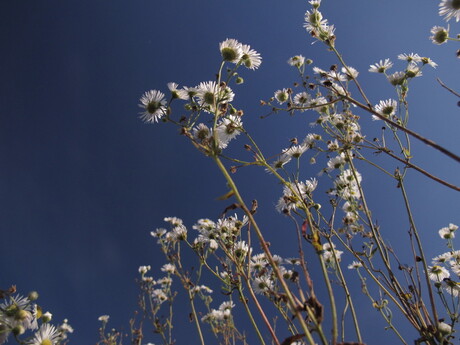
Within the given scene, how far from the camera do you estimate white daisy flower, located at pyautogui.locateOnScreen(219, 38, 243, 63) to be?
199cm

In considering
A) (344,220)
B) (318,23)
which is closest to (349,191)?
(344,220)

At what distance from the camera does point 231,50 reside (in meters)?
2.00

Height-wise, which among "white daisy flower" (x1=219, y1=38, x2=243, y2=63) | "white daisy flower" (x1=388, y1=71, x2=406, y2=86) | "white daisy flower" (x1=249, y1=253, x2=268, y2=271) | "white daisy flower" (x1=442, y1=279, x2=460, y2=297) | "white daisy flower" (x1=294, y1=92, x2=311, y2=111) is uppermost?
"white daisy flower" (x1=294, y1=92, x2=311, y2=111)

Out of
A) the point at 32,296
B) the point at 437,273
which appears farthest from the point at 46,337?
the point at 437,273

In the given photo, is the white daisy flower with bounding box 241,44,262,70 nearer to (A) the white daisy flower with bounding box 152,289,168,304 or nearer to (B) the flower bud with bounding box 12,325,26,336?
(B) the flower bud with bounding box 12,325,26,336

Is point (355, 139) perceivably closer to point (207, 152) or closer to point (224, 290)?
point (224, 290)

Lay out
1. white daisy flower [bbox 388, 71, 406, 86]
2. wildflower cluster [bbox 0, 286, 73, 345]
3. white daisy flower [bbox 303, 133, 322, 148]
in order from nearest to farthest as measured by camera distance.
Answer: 1. wildflower cluster [bbox 0, 286, 73, 345]
2. white daisy flower [bbox 388, 71, 406, 86]
3. white daisy flower [bbox 303, 133, 322, 148]

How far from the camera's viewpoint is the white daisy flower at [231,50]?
1.99 metres

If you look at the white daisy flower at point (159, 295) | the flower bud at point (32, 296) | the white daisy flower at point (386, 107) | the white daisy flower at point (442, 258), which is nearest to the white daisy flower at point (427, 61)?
the white daisy flower at point (386, 107)

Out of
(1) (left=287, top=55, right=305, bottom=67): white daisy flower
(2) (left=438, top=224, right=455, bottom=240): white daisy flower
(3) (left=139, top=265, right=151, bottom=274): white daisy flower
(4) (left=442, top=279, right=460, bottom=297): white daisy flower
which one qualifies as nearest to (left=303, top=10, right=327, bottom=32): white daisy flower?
(1) (left=287, top=55, right=305, bottom=67): white daisy flower

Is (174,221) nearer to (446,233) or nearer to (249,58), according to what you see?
(249,58)

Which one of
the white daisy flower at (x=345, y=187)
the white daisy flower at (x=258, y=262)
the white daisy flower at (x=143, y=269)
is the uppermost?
the white daisy flower at (x=143, y=269)

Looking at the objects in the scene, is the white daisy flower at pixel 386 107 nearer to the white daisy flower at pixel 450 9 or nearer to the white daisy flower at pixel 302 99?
the white daisy flower at pixel 302 99

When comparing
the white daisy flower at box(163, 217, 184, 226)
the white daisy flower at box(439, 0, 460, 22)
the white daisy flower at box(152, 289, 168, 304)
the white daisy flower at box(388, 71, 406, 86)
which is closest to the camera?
the white daisy flower at box(439, 0, 460, 22)
